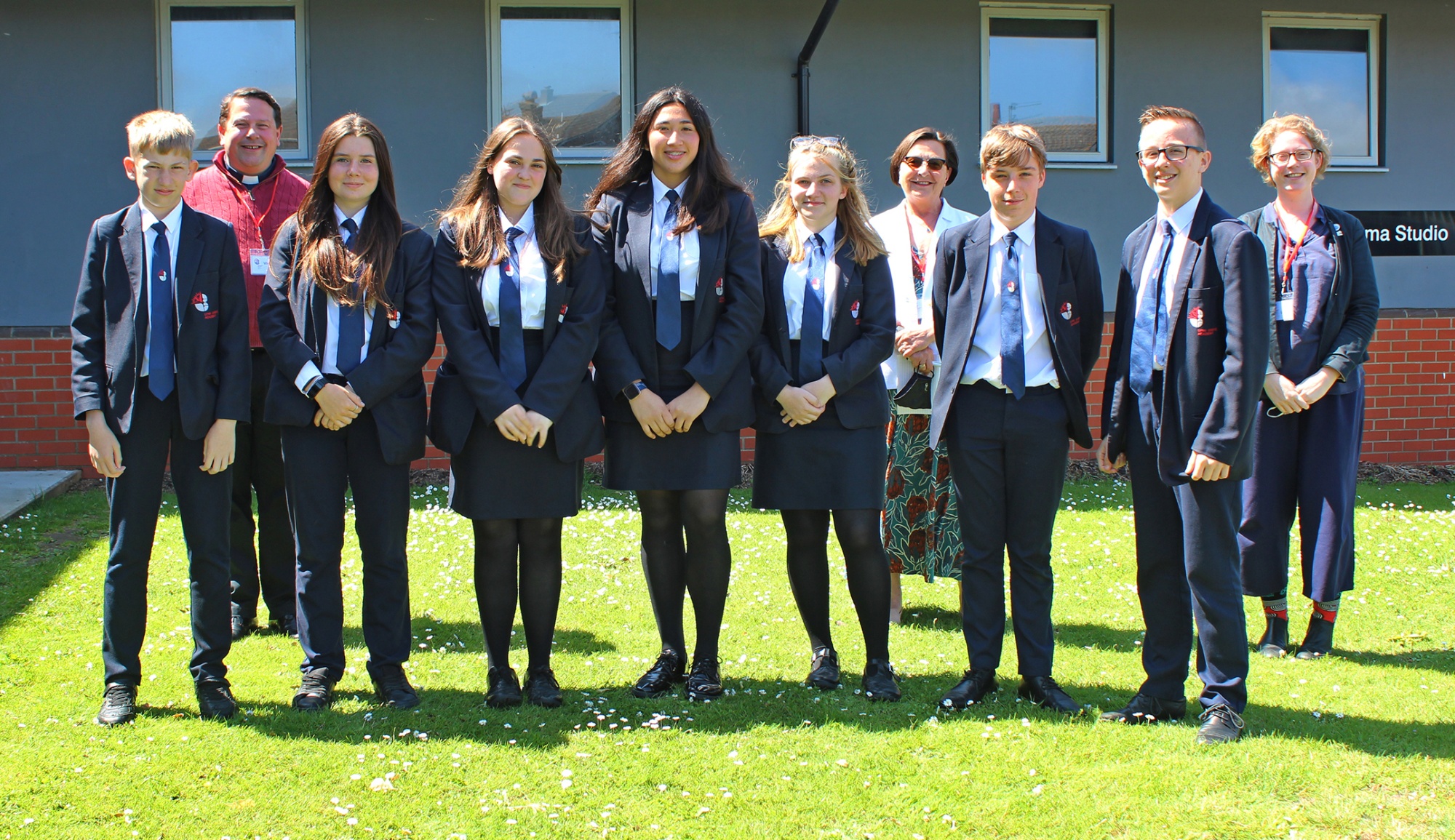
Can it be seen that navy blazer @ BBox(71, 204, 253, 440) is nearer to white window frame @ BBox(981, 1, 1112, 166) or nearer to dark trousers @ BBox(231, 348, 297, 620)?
dark trousers @ BBox(231, 348, 297, 620)

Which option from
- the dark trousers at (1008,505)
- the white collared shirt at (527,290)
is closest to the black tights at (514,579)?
the white collared shirt at (527,290)

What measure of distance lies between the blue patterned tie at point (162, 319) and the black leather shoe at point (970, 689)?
117 inches

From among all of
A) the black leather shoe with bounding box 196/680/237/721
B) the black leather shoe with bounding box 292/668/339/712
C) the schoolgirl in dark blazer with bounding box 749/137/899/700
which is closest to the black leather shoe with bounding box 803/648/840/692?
the schoolgirl in dark blazer with bounding box 749/137/899/700

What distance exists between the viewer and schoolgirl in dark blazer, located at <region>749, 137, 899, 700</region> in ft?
13.8

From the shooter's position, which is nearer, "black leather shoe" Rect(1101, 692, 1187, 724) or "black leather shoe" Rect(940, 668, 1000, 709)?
"black leather shoe" Rect(1101, 692, 1187, 724)

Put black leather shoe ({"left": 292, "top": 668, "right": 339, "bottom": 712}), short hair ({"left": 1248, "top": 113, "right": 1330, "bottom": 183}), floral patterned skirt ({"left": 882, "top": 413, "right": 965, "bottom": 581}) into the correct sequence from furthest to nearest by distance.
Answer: floral patterned skirt ({"left": 882, "top": 413, "right": 965, "bottom": 581}), short hair ({"left": 1248, "top": 113, "right": 1330, "bottom": 183}), black leather shoe ({"left": 292, "top": 668, "right": 339, "bottom": 712})

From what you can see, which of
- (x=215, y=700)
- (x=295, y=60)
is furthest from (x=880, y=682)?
(x=295, y=60)

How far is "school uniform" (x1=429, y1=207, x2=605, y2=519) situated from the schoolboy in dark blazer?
753 mm

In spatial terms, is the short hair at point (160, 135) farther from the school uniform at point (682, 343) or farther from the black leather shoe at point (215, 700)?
the black leather shoe at point (215, 700)

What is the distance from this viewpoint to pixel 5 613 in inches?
205

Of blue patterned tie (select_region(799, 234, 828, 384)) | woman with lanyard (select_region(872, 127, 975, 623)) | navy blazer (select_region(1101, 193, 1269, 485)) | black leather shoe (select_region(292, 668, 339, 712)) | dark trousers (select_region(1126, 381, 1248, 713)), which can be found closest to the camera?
navy blazer (select_region(1101, 193, 1269, 485))

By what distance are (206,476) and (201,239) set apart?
0.85m

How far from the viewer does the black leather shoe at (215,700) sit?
389 cm

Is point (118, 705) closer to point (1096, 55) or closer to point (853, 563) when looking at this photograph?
point (853, 563)
